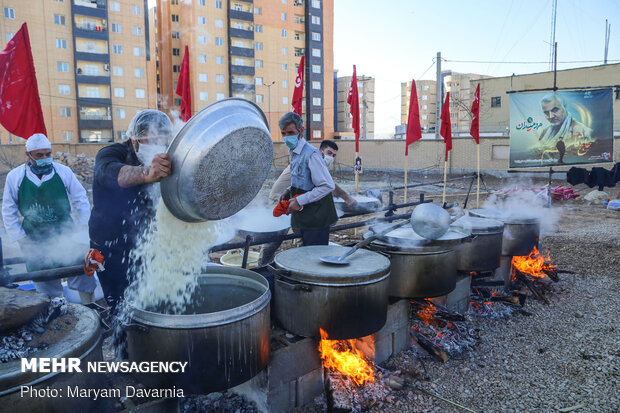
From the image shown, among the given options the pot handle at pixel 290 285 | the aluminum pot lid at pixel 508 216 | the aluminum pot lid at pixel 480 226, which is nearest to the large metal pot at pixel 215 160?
the pot handle at pixel 290 285

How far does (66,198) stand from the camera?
13.7ft

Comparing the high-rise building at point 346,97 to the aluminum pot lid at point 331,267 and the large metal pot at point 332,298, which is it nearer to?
the aluminum pot lid at point 331,267

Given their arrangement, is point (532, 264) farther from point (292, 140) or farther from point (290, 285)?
point (290, 285)

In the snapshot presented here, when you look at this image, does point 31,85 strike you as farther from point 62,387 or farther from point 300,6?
point 300,6

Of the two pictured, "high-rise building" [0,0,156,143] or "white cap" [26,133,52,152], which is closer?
"white cap" [26,133,52,152]

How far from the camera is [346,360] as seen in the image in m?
3.15

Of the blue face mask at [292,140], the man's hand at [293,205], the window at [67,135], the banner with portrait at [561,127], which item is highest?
the window at [67,135]

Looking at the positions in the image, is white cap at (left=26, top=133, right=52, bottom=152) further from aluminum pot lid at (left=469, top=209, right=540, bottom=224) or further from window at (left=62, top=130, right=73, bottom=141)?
window at (left=62, top=130, right=73, bottom=141)

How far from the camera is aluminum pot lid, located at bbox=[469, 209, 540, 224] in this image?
5238mm

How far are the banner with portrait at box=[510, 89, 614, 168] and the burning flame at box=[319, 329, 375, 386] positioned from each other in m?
7.11

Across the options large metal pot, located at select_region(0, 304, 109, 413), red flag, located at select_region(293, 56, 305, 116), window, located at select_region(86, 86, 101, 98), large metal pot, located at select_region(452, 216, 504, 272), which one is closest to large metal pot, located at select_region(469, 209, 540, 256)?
large metal pot, located at select_region(452, 216, 504, 272)

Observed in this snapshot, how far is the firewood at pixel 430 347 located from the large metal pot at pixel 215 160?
2.46 metres

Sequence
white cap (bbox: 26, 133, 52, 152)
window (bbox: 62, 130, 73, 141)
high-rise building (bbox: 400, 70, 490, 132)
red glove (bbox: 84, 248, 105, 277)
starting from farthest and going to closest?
1. high-rise building (bbox: 400, 70, 490, 132)
2. window (bbox: 62, 130, 73, 141)
3. white cap (bbox: 26, 133, 52, 152)
4. red glove (bbox: 84, 248, 105, 277)

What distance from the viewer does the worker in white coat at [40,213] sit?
3.93 m
